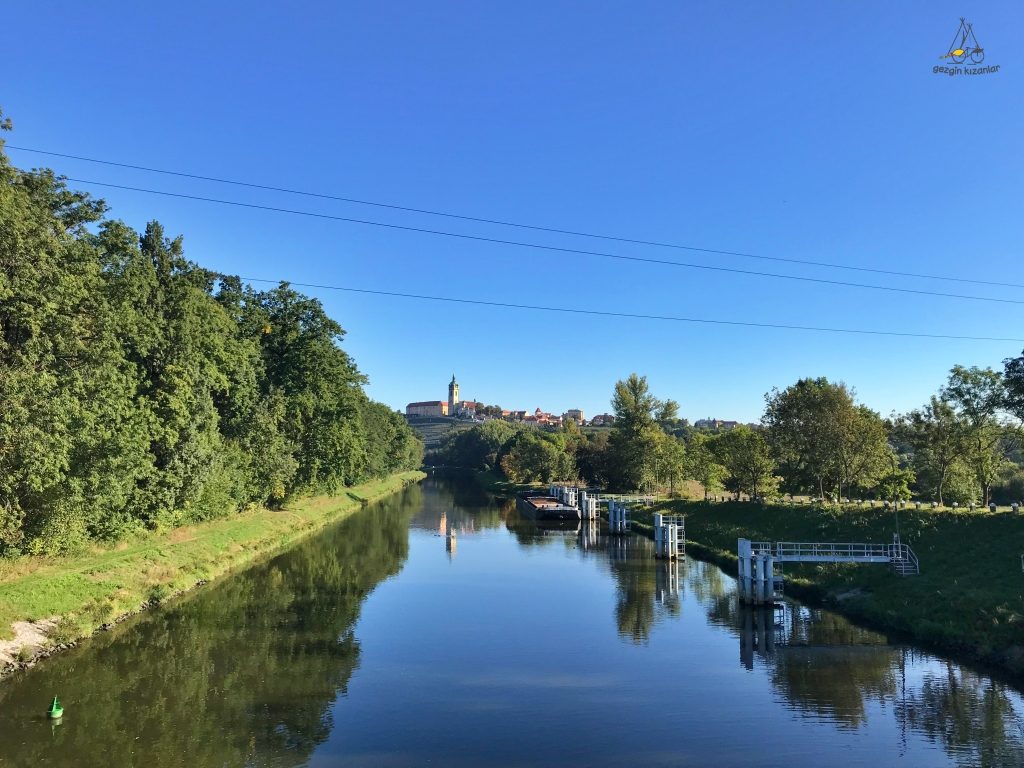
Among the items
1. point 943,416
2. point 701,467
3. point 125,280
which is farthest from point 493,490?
point 125,280

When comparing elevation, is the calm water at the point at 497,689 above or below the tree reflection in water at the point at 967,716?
below

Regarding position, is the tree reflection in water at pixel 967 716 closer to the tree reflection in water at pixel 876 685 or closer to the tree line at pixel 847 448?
the tree reflection in water at pixel 876 685

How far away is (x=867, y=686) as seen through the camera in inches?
861

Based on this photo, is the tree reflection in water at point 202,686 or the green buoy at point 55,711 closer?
the tree reflection in water at point 202,686

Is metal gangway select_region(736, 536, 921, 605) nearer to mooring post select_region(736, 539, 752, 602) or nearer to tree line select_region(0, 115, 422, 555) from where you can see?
mooring post select_region(736, 539, 752, 602)

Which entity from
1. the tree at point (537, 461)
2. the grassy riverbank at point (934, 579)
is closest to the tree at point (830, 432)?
the grassy riverbank at point (934, 579)

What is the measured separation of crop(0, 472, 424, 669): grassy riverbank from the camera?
76.8 feet

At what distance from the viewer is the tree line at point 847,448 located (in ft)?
163

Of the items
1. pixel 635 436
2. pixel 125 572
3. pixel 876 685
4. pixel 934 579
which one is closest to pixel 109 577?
pixel 125 572

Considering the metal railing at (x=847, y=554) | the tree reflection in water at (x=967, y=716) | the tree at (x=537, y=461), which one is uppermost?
the tree at (x=537, y=461)

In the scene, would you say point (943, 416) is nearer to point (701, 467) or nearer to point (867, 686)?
point (701, 467)

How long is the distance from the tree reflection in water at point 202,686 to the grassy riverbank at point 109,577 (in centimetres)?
103

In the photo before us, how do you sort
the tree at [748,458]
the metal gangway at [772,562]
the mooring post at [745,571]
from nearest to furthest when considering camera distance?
1. the metal gangway at [772,562]
2. the mooring post at [745,571]
3. the tree at [748,458]

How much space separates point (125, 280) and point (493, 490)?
10813 cm
